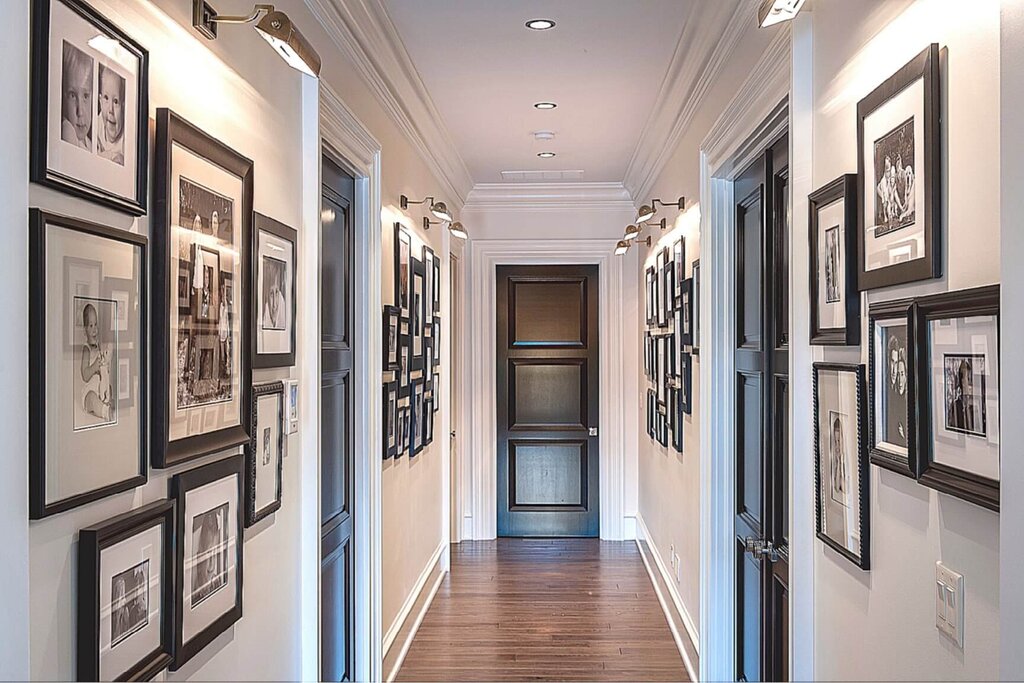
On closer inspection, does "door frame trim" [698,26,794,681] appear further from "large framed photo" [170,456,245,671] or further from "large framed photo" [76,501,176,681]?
"large framed photo" [76,501,176,681]

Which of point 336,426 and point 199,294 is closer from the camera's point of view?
point 199,294

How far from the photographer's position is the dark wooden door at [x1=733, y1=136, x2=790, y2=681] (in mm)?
2795

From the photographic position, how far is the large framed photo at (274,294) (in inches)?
84.4

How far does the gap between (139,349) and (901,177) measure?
4.46 ft

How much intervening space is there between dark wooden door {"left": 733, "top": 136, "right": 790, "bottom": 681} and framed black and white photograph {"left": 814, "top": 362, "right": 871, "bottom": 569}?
0.52m

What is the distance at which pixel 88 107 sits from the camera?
1.35m

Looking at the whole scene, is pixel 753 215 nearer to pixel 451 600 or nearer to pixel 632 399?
pixel 451 600

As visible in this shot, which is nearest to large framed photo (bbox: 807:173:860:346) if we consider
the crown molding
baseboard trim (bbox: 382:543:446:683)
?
baseboard trim (bbox: 382:543:446:683)

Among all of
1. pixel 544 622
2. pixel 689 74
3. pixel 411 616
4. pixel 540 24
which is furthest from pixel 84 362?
pixel 544 622

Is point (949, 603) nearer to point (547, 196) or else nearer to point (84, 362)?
point (84, 362)

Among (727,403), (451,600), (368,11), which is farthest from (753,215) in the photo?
(451,600)

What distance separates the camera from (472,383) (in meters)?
6.70

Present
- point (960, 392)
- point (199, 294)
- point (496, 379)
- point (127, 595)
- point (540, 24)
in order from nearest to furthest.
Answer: point (960, 392) → point (127, 595) → point (199, 294) → point (540, 24) → point (496, 379)

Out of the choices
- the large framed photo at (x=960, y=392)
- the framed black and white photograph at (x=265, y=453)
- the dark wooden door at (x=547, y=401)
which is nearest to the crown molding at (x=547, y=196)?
the dark wooden door at (x=547, y=401)
